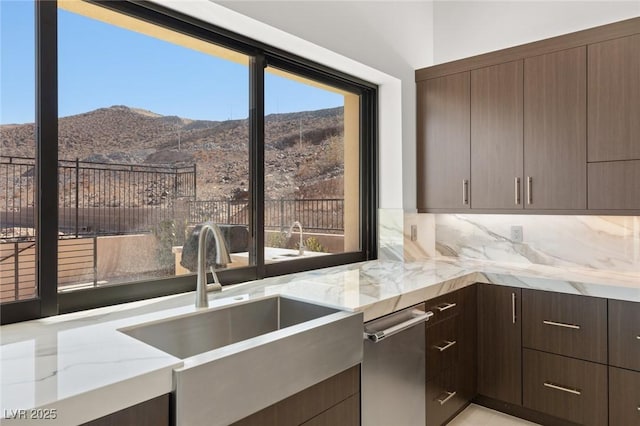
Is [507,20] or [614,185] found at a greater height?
[507,20]

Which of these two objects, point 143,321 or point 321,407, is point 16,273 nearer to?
point 143,321

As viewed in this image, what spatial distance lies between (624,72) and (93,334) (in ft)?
9.03

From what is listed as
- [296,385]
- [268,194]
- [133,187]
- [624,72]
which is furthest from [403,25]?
[296,385]

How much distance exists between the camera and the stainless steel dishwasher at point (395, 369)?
65.1 inches

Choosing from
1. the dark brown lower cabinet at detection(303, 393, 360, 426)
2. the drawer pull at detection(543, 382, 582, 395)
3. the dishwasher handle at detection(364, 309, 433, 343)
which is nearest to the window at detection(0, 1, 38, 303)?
the dark brown lower cabinet at detection(303, 393, 360, 426)

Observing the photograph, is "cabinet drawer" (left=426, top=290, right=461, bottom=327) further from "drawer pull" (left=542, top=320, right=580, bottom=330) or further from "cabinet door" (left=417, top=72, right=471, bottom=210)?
"cabinet door" (left=417, top=72, right=471, bottom=210)

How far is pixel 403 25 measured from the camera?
293 centimetres

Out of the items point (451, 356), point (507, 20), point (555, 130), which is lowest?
point (451, 356)

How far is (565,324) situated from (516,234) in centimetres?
83

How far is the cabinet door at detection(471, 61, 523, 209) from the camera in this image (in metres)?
2.57

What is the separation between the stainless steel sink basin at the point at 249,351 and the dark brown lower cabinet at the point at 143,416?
32mm

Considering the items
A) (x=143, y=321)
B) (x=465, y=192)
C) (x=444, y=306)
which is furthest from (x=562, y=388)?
(x=143, y=321)

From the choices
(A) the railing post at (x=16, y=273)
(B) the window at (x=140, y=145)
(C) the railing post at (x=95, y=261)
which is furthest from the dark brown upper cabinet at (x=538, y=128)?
(A) the railing post at (x=16, y=273)

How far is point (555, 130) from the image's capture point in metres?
2.42
